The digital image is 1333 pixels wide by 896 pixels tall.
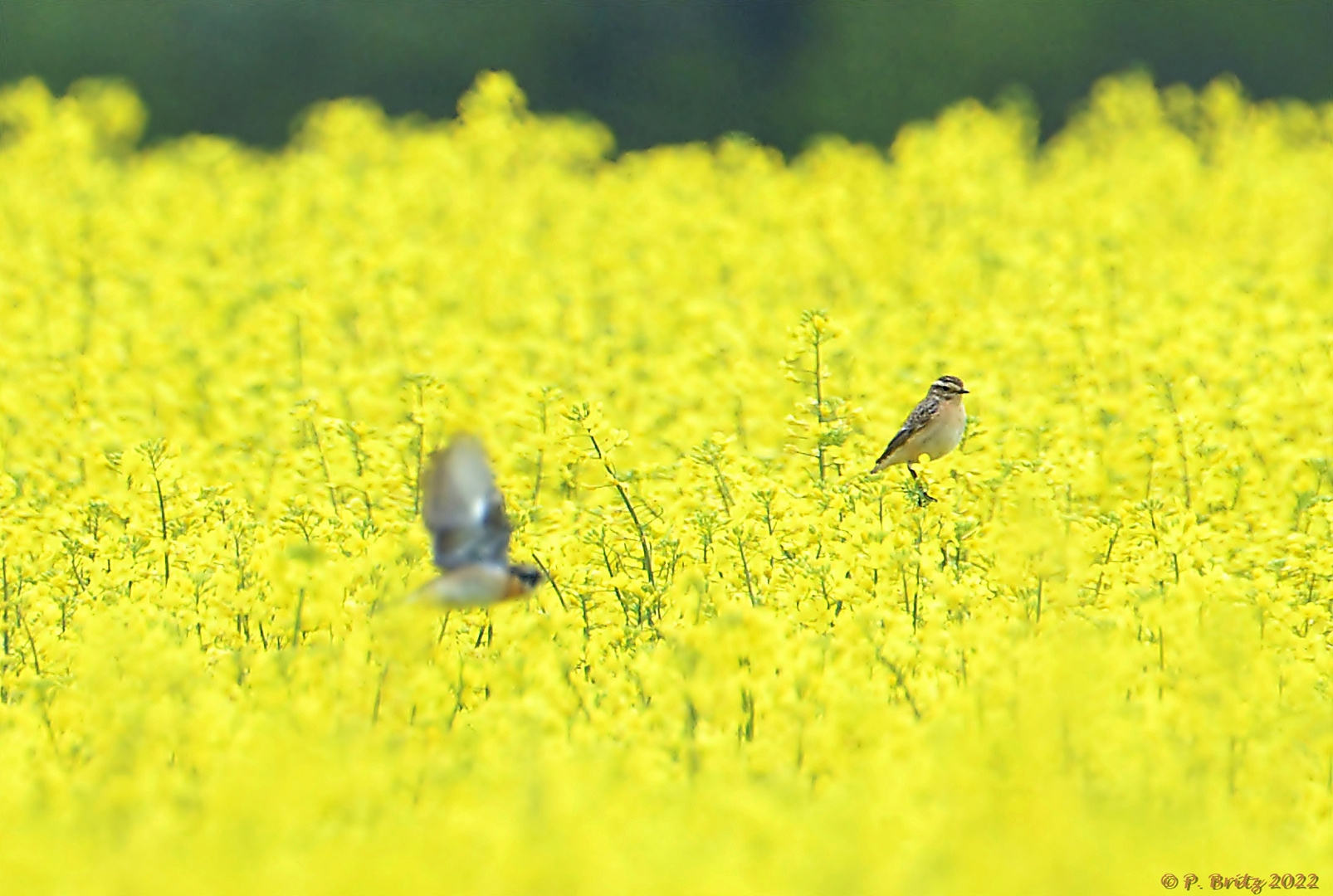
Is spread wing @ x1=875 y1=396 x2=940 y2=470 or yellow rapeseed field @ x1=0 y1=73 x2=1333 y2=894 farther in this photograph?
spread wing @ x1=875 y1=396 x2=940 y2=470

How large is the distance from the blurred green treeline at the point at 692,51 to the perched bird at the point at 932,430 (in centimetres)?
2092

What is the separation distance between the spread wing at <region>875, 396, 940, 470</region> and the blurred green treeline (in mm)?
20947

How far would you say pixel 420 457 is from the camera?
362 inches

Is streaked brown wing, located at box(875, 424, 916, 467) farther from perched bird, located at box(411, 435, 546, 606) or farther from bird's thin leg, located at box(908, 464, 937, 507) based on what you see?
perched bird, located at box(411, 435, 546, 606)

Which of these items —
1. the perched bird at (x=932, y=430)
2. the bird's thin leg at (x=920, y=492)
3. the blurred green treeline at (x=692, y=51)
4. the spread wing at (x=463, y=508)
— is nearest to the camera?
the spread wing at (x=463, y=508)

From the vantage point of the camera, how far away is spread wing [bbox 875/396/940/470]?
336 inches

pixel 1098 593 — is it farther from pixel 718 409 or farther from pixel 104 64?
pixel 104 64

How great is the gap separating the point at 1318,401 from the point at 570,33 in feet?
70.2

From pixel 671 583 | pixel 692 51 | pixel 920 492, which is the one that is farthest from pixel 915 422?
pixel 692 51

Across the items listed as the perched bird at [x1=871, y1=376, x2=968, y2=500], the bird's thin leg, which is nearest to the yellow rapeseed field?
the bird's thin leg

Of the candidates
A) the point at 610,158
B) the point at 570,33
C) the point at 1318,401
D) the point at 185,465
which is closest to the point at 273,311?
the point at 185,465

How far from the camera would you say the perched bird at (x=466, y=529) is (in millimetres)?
5805

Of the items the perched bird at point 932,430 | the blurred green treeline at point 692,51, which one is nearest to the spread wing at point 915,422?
the perched bird at point 932,430

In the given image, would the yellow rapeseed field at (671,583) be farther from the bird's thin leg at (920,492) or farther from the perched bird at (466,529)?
the perched bird at (466,529)
